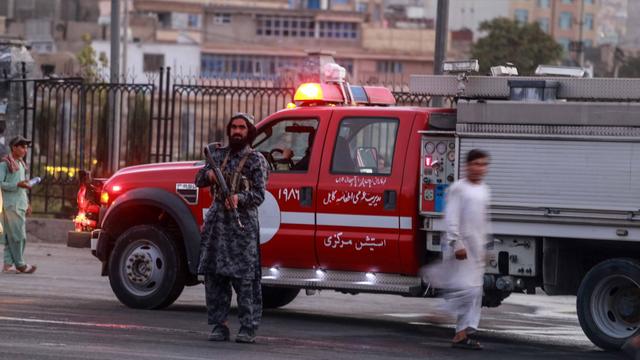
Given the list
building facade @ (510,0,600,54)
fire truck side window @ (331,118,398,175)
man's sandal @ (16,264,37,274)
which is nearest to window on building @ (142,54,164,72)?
building facade @ (510,0,600,54)

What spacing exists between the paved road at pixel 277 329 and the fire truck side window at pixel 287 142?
147cm

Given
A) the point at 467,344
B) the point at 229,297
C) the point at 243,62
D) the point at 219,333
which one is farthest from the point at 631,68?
the point at 219,333

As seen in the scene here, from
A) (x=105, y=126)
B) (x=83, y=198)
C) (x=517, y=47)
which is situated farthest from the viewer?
(x=517, y=47)

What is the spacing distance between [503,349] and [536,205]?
122 cm

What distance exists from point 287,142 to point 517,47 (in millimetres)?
73388

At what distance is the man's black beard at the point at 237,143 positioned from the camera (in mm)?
11445

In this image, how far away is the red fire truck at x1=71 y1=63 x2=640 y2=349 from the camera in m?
12.0

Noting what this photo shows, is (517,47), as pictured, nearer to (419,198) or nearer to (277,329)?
(419,198)

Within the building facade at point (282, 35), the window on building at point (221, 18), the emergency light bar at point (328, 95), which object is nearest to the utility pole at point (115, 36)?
the emergency light bar at point (328, 95)

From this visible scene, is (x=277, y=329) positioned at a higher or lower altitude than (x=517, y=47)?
lower

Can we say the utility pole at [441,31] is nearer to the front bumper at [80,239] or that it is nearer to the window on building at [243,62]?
the front bumper at [80,239]

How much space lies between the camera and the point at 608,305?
12109mm

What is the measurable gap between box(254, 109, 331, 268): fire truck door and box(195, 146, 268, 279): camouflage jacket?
156 centimetres

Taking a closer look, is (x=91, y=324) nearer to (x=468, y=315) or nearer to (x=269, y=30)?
(x=468, y=315)
